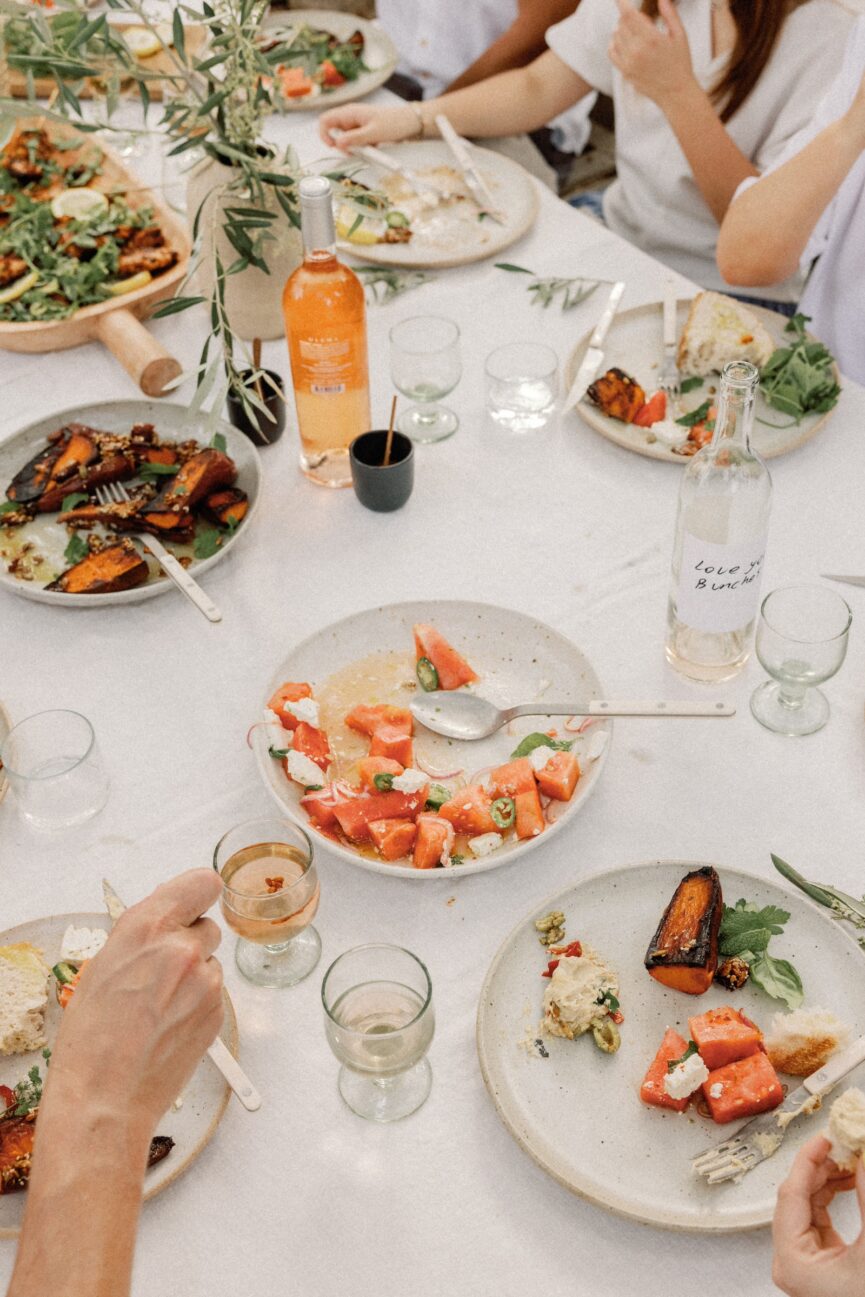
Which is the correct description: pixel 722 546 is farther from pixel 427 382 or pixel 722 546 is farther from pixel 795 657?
A: pixel 427 382

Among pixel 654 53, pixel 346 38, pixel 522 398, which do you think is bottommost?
pixel 522 398

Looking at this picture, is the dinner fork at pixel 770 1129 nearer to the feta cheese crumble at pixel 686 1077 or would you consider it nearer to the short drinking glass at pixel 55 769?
the feta cheese crumble at pixel 686 1077

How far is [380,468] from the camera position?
5.90 ft

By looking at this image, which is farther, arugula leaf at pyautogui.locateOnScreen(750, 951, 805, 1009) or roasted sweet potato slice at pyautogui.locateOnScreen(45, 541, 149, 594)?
roasted sweet potato slice at pyautogui.locateOnScreen(45, 541, 149, 594)

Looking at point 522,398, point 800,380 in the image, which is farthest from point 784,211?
point 522,398

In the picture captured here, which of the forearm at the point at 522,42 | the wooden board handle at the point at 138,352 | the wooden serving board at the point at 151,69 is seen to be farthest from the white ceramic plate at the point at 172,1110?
the forearm at the point at 522,42

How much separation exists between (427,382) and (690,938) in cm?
119

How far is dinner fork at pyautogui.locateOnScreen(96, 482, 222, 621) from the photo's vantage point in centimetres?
162

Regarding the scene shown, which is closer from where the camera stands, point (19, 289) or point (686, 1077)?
point (686, 1077)

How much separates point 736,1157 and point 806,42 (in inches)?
88.4

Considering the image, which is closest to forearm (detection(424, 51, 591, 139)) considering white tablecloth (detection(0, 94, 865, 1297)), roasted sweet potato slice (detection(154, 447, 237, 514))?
white tablecloth (detection(0, 94, 865, 1297))

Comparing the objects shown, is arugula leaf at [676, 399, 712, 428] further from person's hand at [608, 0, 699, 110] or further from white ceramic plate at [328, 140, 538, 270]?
person's hand at [608, 0, 699, 110]

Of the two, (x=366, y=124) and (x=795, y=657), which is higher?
(x=366, y=124)

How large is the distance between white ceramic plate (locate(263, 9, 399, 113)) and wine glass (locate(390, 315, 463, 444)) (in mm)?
1199
